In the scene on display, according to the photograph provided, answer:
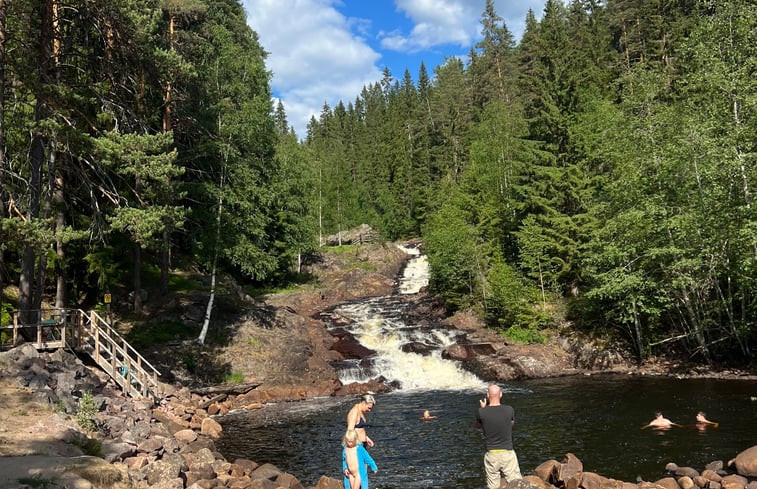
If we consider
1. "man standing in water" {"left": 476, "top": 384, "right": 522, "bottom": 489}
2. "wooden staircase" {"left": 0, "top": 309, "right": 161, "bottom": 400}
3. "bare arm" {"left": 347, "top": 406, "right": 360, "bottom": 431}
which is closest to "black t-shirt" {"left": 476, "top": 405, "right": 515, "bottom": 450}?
"man standing in water" {"left": 476, "top": 384, "right": 522, "bottom": 489}

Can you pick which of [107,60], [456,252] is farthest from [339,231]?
[107,60]

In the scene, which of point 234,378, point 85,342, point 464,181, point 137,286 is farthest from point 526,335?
point 85,342

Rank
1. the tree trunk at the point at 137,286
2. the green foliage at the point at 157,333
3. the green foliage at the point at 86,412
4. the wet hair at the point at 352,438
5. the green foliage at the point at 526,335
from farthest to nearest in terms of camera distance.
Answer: the green foliage at the point at 526,335 → the tree trunk at the point at 137,286 → the green foliage at the point at 157,333 → the green foliage at the point at 86,412 → the wet hair at the point at 352,438

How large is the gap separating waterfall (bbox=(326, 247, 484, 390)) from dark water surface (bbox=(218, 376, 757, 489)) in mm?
3145

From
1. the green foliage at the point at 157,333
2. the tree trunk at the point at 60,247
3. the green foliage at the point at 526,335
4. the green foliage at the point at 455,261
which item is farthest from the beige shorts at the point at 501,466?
the green foliage at the point at 455,261

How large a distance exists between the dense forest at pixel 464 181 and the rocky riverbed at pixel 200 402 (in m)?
3.06

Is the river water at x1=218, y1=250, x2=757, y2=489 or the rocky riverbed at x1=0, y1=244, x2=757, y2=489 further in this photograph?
the river water at x1=218, y1=250, x2=757, y2=489

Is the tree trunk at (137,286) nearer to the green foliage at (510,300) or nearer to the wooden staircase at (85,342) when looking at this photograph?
the wooden staircase at (85,342)

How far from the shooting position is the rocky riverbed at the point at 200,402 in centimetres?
1019

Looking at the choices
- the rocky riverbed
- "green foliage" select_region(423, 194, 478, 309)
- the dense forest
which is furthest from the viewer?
→ "green foliage" select_region(423, 194, 478, 309)

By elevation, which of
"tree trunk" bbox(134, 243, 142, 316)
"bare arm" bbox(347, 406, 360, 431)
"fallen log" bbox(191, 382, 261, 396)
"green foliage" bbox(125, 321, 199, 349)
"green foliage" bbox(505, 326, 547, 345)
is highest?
"tree trunk" bbox(134, 243, 142, 316)

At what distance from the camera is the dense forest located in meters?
18.1

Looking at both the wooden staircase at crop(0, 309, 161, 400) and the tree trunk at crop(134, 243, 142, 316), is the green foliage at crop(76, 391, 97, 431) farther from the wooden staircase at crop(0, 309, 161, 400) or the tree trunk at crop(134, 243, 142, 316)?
the tree trunk at crop(134, 243, 142, 316)

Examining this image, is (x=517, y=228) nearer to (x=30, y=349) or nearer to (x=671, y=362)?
(x=671, y=362)
